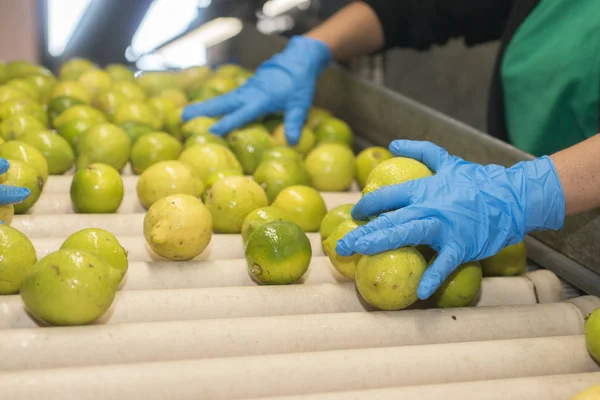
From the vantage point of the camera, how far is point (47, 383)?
4.14 ft

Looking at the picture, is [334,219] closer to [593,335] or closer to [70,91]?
[593,335]

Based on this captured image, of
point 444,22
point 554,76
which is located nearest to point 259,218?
point 554,76

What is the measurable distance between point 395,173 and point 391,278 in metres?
0.37

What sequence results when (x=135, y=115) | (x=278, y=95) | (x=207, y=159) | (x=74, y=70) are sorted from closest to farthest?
1. (x=207, y=159)
2. (x=135, y=115)
3. (x=278, y=95)
4. (x=74, y=70)

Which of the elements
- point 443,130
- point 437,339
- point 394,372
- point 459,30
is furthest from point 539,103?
point 394,372

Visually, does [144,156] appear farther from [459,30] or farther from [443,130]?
[459,30]

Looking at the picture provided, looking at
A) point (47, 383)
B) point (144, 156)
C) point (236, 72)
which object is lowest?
point (236, 72)

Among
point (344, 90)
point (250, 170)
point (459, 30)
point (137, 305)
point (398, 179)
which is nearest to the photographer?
point (137, 305)

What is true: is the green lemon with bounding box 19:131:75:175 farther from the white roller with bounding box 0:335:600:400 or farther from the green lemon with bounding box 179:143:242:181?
the white roller with bounding box 0:335:600:400

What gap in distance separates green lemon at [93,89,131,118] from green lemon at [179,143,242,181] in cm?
69

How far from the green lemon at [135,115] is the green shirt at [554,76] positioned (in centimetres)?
158

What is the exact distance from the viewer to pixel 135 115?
2.81 metres

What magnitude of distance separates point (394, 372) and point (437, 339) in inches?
8.3

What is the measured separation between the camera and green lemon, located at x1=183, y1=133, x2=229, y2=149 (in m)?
2.60
